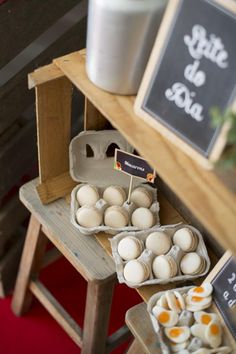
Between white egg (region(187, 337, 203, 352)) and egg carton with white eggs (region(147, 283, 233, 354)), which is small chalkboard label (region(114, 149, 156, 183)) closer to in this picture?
egg carton with white eggs (region(147, 283, 233, 354))

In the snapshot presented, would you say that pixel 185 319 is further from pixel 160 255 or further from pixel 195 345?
pixel 160 255

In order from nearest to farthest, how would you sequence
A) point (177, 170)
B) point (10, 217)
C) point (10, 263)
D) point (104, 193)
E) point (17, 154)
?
point (177, 170), point (104, 193), point (17, 154), point (10, 217), point (10, 263)

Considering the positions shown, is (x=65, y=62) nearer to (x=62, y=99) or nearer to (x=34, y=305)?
(x=62, y=99)

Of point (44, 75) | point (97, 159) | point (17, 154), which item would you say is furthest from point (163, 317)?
point (17, 154)

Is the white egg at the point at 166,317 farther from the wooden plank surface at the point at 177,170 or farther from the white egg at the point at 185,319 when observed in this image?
the wooden plank surface at the point at 177,170

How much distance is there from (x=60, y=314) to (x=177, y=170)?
1.03 metres

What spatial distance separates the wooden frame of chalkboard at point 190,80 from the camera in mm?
911

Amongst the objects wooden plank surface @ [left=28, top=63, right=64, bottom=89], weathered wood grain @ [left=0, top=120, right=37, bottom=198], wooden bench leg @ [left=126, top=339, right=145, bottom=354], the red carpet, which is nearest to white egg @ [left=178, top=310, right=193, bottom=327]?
wooden bench leg @ [left=126, top=339, right=145, bottom=354]

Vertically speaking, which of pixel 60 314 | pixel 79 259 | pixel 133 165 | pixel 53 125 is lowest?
pixel 60 314

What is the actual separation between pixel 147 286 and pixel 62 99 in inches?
19.9

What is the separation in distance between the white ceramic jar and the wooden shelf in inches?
1.3

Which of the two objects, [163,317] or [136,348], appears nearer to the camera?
[163,317]

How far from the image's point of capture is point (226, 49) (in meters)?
0.91

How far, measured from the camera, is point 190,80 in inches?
38.4
